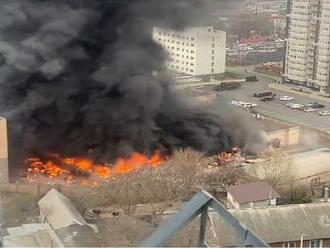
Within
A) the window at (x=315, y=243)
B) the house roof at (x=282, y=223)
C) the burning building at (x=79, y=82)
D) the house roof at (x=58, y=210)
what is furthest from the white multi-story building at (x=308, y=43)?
the house roof at (x=58, y=210)

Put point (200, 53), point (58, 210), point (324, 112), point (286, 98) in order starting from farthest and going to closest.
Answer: point (286, 98)
point (200, 53)
point (324, 112)
point (58, 210)

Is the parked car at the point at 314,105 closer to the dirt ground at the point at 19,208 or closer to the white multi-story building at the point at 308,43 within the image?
the white multi-story building at the point at 308,43

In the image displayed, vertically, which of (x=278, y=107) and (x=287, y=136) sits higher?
(x=287, y=136)

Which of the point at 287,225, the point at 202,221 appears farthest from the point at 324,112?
the point at 202,221

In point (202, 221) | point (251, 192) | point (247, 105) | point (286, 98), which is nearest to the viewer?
point (202, 221)

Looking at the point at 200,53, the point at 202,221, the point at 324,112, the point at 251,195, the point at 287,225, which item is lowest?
the point at 324,112

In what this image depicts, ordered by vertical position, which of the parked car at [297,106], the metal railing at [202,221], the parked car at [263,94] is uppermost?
the metal railing at [202,221]

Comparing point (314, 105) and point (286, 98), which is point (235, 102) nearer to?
point (286, 98)
